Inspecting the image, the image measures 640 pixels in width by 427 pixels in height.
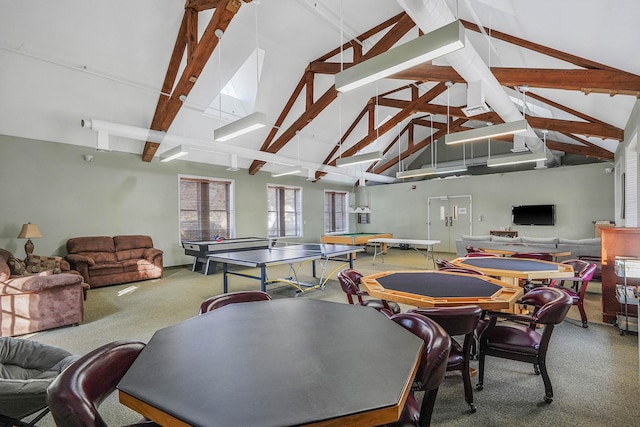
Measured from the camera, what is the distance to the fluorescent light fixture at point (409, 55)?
2.34 m

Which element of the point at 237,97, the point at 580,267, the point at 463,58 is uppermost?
the point at 237,97

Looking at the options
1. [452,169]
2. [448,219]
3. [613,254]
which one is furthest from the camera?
[452,169]

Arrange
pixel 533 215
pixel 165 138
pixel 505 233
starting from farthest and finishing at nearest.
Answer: pixel 505 233 → pixel 533 215 → pixel 165 138

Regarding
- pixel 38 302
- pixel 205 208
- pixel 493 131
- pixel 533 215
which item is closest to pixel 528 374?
pixel 493 131

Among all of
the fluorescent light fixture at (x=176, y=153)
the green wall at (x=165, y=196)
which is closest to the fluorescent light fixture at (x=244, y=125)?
the fluorescent light fixture at (x=176, y=153)

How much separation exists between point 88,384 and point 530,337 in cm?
278

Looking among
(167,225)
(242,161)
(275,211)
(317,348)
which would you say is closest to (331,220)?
(275,211)

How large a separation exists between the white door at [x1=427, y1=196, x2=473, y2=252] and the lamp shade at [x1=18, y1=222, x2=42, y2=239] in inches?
454

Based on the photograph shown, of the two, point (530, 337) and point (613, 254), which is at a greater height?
point (613, 254)

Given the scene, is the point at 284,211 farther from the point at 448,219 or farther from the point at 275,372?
the point at 275,372

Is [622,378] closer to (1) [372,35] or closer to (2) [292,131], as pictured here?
(1) [372,35]

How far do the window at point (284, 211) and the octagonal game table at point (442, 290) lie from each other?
8031mm

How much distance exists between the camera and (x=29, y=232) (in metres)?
5.71

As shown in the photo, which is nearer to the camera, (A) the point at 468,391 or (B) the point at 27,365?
(B) the point at 27,365
